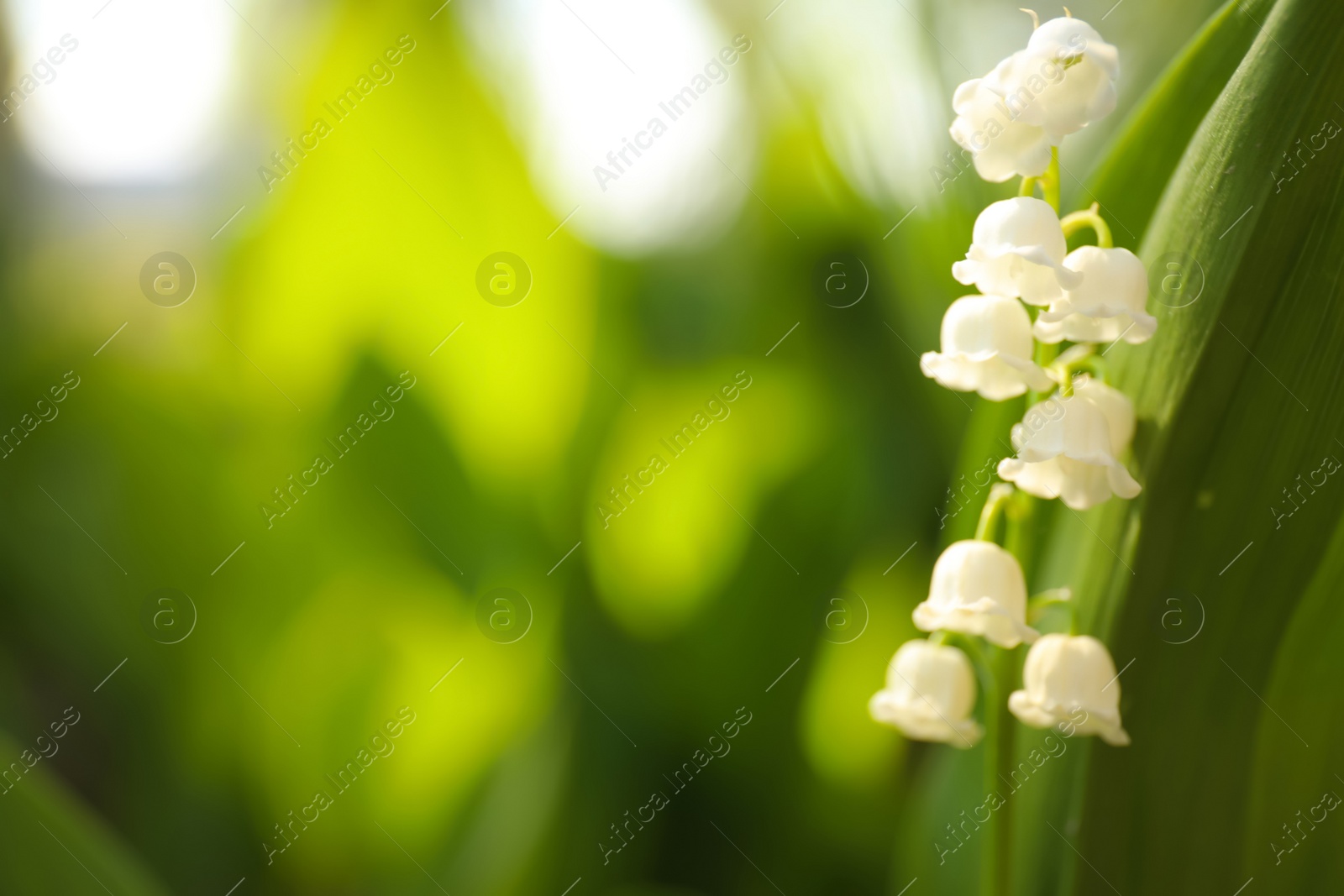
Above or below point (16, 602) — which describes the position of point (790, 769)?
below

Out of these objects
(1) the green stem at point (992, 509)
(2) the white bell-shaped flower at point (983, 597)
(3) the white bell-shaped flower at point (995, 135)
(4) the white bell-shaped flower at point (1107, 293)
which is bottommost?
(2) the white bell-shaped flower at point (983, 597)

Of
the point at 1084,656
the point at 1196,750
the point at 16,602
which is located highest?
the point at 16,602

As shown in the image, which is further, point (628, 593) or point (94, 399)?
point (94, 399)

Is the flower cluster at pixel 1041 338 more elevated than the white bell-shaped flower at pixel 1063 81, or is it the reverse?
the white bell-shaped flower at pixel 1063 81

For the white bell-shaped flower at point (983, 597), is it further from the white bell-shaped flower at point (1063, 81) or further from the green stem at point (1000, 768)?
→ the white bell-shaped flower at point (1063, 81)

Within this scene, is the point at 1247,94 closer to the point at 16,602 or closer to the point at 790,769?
the point at 790,769

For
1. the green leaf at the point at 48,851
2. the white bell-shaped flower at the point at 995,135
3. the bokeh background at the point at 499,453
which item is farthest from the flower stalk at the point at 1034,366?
the green leaf at the point at 48,851

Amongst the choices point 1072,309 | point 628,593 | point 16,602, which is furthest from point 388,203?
point 1072,309
